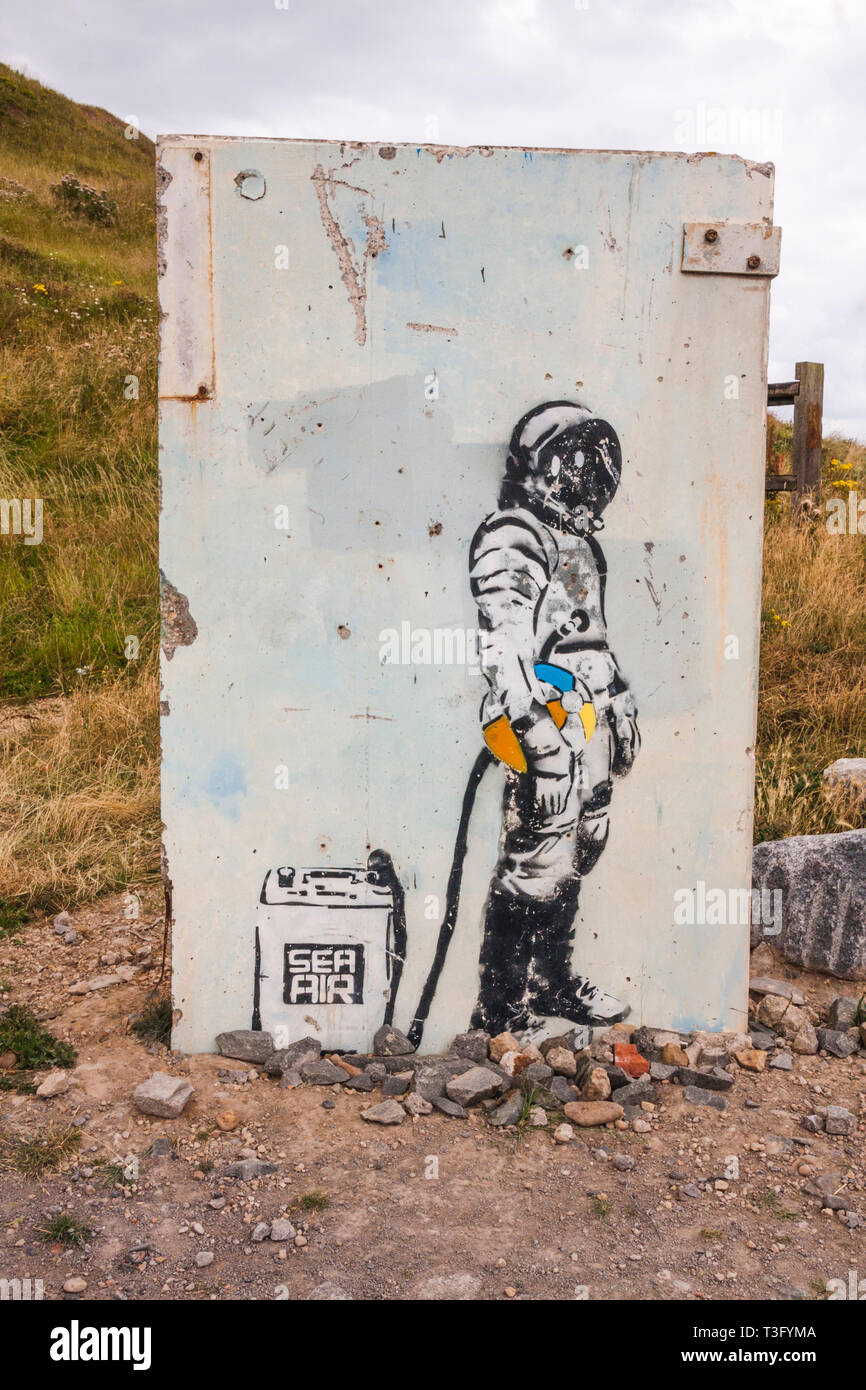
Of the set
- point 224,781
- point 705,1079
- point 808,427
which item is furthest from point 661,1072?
point 808,427

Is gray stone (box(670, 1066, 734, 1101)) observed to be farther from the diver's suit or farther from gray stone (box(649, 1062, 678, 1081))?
the diver's suit

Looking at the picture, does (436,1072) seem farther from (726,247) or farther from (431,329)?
(726,247)

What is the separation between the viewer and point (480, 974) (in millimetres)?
2891

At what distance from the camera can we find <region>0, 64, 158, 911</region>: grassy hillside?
14.2 feet

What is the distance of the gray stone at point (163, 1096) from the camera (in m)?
2.61

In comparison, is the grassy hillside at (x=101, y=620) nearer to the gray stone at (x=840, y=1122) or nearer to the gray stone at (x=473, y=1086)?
the gray stone at (x=840, y=1122)

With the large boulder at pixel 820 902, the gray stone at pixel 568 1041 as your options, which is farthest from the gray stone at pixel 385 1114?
the large boulder at pixel 820 902

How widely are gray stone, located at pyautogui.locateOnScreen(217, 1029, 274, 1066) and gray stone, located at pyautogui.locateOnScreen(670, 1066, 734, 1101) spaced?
41.0 inches

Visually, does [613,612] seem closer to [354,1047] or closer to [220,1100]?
[354,1047]

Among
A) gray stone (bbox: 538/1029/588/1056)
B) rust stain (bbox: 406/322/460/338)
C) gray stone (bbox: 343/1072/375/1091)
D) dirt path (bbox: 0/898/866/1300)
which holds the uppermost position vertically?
rust stain (bbox: 406/322/460/338)

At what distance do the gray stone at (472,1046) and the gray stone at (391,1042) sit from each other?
0.45ft

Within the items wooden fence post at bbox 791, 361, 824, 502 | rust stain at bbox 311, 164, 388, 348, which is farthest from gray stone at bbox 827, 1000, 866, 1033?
wooden fence post at bbox 791, 361, 824, 502
